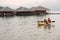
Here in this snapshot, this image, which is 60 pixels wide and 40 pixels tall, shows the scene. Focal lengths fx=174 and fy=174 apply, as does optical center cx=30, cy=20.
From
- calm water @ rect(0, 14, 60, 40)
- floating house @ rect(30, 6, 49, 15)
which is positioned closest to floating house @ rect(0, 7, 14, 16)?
calm water @ rect(0, 14, 60, 40)

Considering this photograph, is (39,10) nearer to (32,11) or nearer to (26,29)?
(32,11)

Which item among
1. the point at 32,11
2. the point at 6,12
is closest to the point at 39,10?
the point at 32,11

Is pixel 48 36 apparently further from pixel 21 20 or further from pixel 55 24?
pixel 21 20

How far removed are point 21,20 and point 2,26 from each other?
0.82ft

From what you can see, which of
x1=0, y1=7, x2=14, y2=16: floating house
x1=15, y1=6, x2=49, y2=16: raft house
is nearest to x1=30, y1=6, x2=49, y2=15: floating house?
x1=15, y1=6, x2=49, y2=16: raft house

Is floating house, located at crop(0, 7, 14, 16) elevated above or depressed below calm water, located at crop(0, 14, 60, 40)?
above

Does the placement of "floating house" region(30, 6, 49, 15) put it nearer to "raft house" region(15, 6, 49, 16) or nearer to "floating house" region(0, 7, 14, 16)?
"raft house" region(15, 6, 49, 16)

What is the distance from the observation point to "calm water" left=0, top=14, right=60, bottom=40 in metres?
2.14

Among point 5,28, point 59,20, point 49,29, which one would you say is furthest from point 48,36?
point 5,28

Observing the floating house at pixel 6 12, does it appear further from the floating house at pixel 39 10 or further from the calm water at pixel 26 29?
the floating house at pixel 39 10

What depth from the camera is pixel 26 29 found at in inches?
85.7

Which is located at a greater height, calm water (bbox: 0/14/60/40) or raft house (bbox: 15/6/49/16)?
raft house (bbox: 15/6/49/16)

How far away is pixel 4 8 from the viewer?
2189 millimetres

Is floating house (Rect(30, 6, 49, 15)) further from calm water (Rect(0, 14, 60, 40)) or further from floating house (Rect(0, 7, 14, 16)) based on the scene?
floating house (Rect(0, 7, 14, 16))
